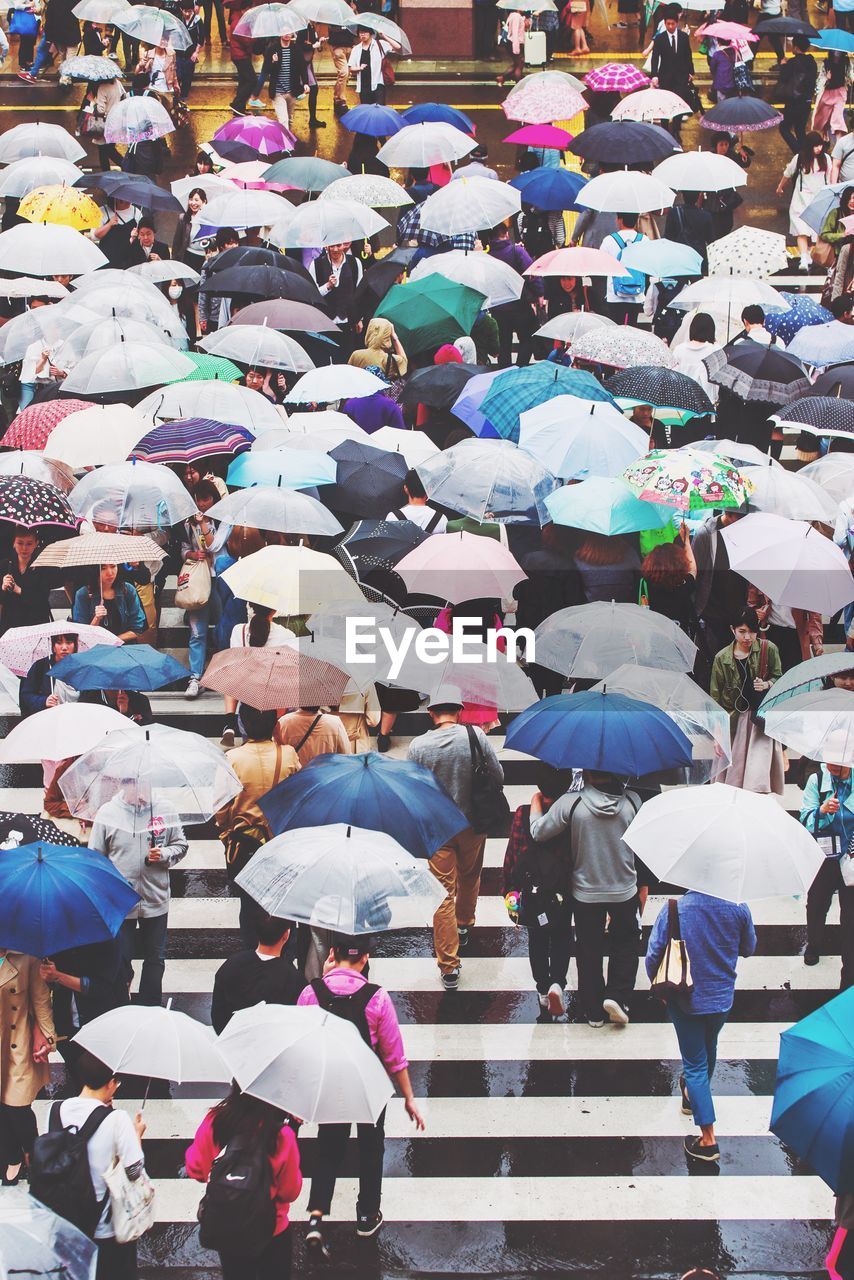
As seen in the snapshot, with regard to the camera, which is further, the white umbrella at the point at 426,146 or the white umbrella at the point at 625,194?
the white umbrella at the point at 426,146

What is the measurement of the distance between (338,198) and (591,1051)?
34.2 ft

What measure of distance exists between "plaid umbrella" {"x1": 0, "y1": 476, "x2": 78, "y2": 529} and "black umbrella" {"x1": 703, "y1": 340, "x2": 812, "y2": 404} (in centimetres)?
537

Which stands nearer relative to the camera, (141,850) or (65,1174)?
(65,1174)

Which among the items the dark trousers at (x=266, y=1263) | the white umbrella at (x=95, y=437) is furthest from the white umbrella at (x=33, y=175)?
the dark trousers at (x=266, y=1263)

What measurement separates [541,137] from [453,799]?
41.2 feet

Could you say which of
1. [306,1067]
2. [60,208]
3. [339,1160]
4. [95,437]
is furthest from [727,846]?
[60,208]

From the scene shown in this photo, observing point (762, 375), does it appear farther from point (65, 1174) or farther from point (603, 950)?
point (65, 1174)

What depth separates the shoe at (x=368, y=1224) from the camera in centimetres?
746

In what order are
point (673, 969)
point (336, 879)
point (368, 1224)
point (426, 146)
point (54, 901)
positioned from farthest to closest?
1. point (426, 146)
2. point (673, 969)
3. point (368, 1224)
4. point (336, 879)
5. point (54, 901)

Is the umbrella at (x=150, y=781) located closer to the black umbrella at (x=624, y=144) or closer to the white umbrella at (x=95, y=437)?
the white umbrella at (x=95, y=437)

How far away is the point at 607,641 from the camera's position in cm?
1020

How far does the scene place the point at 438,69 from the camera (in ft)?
91.4

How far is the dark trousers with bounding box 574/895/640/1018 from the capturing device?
8602 mm

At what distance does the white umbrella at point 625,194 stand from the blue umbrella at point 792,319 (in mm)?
1838
